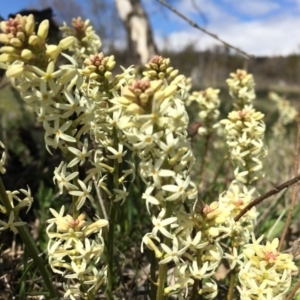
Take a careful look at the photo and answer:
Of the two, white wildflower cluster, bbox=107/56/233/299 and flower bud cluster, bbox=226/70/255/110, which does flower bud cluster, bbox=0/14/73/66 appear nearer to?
white wildflower cluster, bbox=107/56/233/299

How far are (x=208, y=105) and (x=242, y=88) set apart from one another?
1.07 feet

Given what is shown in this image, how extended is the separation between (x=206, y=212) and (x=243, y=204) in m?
0.35

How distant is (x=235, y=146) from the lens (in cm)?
181

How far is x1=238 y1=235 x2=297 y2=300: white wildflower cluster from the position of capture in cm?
124

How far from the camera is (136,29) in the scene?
22.7 ft

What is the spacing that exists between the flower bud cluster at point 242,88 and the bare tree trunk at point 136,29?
422 centimetres

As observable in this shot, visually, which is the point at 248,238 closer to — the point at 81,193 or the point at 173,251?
the point at 173,251

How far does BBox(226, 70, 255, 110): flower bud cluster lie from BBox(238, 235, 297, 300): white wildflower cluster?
3.89 feet

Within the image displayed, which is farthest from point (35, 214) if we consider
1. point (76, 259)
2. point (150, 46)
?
point (150, 46)

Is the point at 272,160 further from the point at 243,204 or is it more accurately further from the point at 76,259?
the point at 76,259

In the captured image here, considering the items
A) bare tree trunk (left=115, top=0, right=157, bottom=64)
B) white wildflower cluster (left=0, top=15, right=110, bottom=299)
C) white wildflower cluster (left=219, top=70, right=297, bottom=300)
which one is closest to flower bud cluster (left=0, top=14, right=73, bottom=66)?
white wildflower cluster (left=0, top=15, right=110, bottom=299)

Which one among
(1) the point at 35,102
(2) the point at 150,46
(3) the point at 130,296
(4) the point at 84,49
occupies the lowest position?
(3) the point at 130,296

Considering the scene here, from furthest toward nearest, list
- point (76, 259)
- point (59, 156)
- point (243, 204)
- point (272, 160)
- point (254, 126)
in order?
1. point (272, 160)
2. point (59, 156)
3. point (254, 126)
4. point (243, 204)
5. point (76, 259)

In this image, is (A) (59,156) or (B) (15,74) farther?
(A) (59,156)
